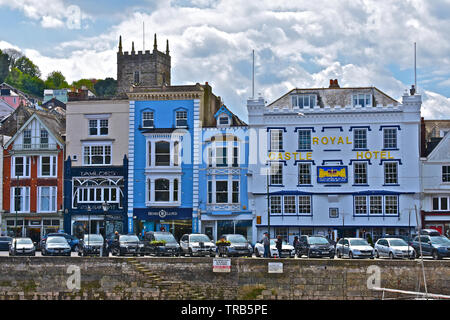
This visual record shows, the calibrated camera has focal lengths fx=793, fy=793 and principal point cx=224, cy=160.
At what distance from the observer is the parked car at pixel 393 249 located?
1841 inches

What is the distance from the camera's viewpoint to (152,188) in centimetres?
6606

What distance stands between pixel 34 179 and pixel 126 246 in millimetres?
22633

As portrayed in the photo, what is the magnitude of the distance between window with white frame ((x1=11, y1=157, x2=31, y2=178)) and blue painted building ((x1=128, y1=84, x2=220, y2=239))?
30.9 ft

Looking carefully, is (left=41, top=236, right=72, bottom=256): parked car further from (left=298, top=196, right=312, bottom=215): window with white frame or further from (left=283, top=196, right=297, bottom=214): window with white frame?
(left=298, top=196, right=312, bottom=215): window with white frame

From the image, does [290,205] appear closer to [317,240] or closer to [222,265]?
[317,240]

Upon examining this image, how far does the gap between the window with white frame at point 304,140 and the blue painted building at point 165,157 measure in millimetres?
8400

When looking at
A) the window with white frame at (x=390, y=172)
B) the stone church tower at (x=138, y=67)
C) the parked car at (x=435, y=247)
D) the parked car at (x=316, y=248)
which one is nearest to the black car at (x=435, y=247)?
the parked car at (x=435, y=247)

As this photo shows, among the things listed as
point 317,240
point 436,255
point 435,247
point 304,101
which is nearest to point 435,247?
point 435,247

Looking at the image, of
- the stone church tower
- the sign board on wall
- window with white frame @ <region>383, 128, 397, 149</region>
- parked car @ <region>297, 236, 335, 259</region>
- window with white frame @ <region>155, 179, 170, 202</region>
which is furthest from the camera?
the stone church tower

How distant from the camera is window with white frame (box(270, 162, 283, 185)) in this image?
64.2m

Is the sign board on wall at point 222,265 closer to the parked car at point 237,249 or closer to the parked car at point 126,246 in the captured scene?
the parked car at point 237,249

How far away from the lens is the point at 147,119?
6731 centimetres

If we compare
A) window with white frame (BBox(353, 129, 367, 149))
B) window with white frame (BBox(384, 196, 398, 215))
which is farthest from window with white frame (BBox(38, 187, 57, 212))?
window with white frame (BBox(384, 196, 398, 215))

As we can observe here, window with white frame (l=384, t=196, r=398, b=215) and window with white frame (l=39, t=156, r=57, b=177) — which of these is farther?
window with white frame (l=39, t=156, r=57, b=177)
